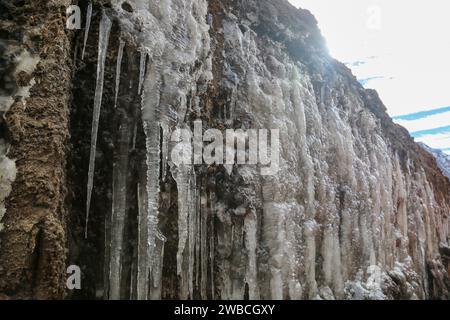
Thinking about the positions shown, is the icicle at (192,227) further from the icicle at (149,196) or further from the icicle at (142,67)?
the icicle at (142,67)

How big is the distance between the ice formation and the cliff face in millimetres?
19

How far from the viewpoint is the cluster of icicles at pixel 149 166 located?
360 cm

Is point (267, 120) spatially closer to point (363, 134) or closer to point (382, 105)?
point (363, 134)

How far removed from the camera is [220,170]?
4941 mm

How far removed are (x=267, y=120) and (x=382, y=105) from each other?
5814 millimetres

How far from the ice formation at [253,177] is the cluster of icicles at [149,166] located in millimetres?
11

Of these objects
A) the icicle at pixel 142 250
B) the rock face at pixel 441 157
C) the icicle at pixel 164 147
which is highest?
the rock face at pixel 441 157

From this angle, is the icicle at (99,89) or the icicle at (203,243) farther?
the icicle at (203,243)

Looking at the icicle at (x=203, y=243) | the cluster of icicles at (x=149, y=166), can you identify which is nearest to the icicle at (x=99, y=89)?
the cluster of icicles at (x=149, y=166)

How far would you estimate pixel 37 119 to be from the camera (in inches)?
116

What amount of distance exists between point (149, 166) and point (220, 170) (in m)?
1.28

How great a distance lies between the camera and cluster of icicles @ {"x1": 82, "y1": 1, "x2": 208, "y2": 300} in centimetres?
360

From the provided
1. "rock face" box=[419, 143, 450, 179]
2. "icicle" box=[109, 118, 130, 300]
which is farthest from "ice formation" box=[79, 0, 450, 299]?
"rock face" box=[419, 143, 450, 179]

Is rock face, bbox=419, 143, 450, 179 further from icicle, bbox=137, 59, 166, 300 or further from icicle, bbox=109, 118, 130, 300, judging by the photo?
icicle, bbox=109, 118, 130, 300
